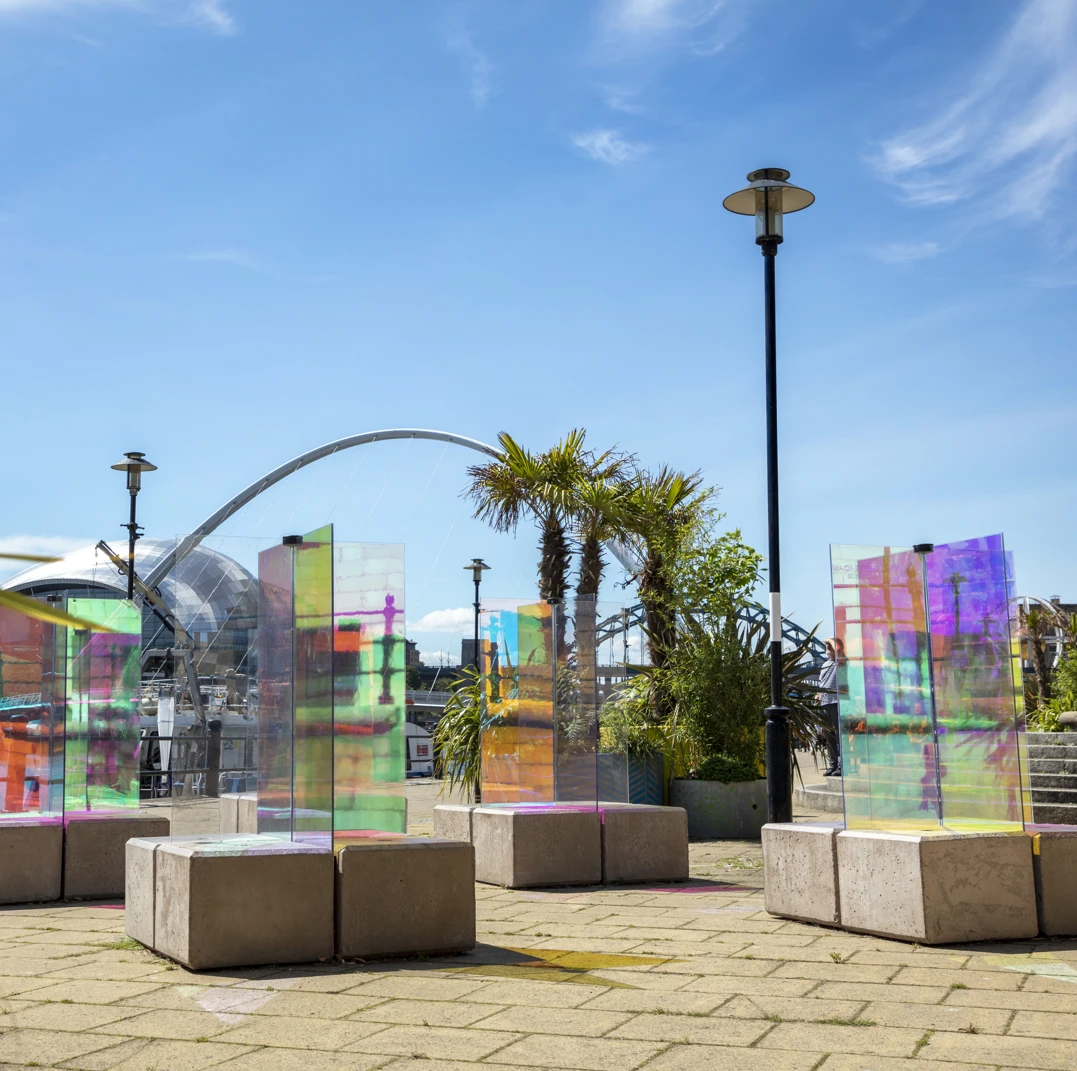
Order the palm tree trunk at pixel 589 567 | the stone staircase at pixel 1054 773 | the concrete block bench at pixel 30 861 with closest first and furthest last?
1. the concrete block bench at pixel 30 861
2. the stone staircase at pixel 1054 773
3. the palm tree trunk at pixel 589 567

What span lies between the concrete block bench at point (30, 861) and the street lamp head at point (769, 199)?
23.1 ft

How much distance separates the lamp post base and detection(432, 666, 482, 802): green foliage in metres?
4.46

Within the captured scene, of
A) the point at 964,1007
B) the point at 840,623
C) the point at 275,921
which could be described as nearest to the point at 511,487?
the point at 840,623

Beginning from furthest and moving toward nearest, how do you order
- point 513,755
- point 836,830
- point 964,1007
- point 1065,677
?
point 1065,677, point 513,755, point 836,830, point 964,1007

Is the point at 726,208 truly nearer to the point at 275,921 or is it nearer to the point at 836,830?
the point at 836,830

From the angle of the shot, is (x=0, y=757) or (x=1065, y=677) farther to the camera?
(x=1065, y=677)

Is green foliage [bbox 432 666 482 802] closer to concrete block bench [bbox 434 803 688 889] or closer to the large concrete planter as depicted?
the large concrete planter

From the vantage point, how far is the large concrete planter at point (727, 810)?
42.1 feet

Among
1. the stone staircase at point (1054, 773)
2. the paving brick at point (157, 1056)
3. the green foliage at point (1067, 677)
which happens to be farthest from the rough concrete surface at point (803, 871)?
the green foliage at point (1067, 677)

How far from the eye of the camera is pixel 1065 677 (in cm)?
2070

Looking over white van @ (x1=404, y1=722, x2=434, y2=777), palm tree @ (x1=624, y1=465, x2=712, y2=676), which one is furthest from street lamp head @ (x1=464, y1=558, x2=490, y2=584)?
palm tree @ (x1=624, y1=465, x2=712, y2=676)

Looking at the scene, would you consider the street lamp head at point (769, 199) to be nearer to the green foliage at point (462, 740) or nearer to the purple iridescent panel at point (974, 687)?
the purple iridescent panel at point (974, 687)

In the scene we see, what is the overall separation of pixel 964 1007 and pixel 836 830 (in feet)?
7.01

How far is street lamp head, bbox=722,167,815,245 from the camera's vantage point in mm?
10297
